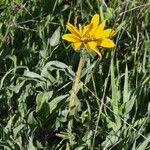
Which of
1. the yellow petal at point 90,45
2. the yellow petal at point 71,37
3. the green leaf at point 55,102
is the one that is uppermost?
the yellow petal at point 71,37

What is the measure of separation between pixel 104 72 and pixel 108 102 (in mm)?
239

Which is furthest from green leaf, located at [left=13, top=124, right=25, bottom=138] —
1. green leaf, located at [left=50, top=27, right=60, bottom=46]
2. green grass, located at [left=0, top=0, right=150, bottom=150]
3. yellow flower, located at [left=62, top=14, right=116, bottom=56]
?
green leaf, located at [left=50, top=27, right=60, bottom=46]

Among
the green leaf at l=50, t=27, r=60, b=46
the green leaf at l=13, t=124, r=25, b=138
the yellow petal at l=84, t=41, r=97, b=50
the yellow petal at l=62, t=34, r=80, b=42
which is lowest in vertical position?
the green leaf at l=13, t=124, r=25, b=138

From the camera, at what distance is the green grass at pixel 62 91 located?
1.58 metres

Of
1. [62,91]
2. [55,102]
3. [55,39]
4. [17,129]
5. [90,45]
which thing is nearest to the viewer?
[90,45]

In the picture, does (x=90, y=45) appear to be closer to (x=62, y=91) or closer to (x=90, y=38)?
(x=90, y=38)

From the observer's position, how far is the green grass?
5.20 feet

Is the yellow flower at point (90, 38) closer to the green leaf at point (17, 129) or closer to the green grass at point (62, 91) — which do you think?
the green grass at point (62, 91)

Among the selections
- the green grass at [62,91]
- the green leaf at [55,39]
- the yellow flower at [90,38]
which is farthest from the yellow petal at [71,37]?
the green leaf at [55,39]

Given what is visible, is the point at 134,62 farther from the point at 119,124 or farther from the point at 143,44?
the point at 119,124

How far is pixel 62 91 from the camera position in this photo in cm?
180

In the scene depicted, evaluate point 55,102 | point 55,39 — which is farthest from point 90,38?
point 55,39

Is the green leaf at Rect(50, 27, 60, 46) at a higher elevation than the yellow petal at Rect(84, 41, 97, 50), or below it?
below

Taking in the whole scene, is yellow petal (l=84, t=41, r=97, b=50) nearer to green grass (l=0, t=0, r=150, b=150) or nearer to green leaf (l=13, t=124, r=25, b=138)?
green grass (l=0, t=0, r=150, b=150)
